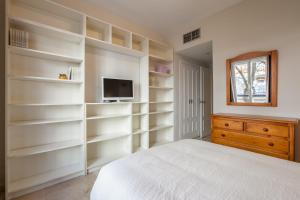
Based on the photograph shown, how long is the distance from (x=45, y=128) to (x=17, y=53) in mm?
1031

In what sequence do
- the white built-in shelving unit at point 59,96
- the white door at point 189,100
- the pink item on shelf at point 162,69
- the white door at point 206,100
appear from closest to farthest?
the white built-in shelving unit at point 59,96
the pink item on shelf at point 162,69
the white door at point 189,100
the white door at point 206,100

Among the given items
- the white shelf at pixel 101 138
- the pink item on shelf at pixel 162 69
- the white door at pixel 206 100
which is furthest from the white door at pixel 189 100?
the white shelf at pixel 101 138

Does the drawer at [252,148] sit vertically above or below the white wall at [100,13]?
below

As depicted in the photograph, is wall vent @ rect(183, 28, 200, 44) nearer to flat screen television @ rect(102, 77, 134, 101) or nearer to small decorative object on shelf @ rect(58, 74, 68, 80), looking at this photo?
flat screen television @ rect(102, 77, 134, 101)

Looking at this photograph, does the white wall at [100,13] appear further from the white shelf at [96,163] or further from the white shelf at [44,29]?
the white shelf at [96,163]

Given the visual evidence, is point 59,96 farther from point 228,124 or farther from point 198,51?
point 198,51

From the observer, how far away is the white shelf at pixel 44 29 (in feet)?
5.57

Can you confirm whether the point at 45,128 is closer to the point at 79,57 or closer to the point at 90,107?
the point at 90,107

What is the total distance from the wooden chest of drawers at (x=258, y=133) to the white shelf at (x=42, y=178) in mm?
2161

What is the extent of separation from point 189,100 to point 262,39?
2059mm

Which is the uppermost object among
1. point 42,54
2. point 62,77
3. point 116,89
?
point 42,54

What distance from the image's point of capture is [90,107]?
2.49 m

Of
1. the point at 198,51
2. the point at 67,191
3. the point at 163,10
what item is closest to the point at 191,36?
the point at 198,51

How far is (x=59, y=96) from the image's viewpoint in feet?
7.06
